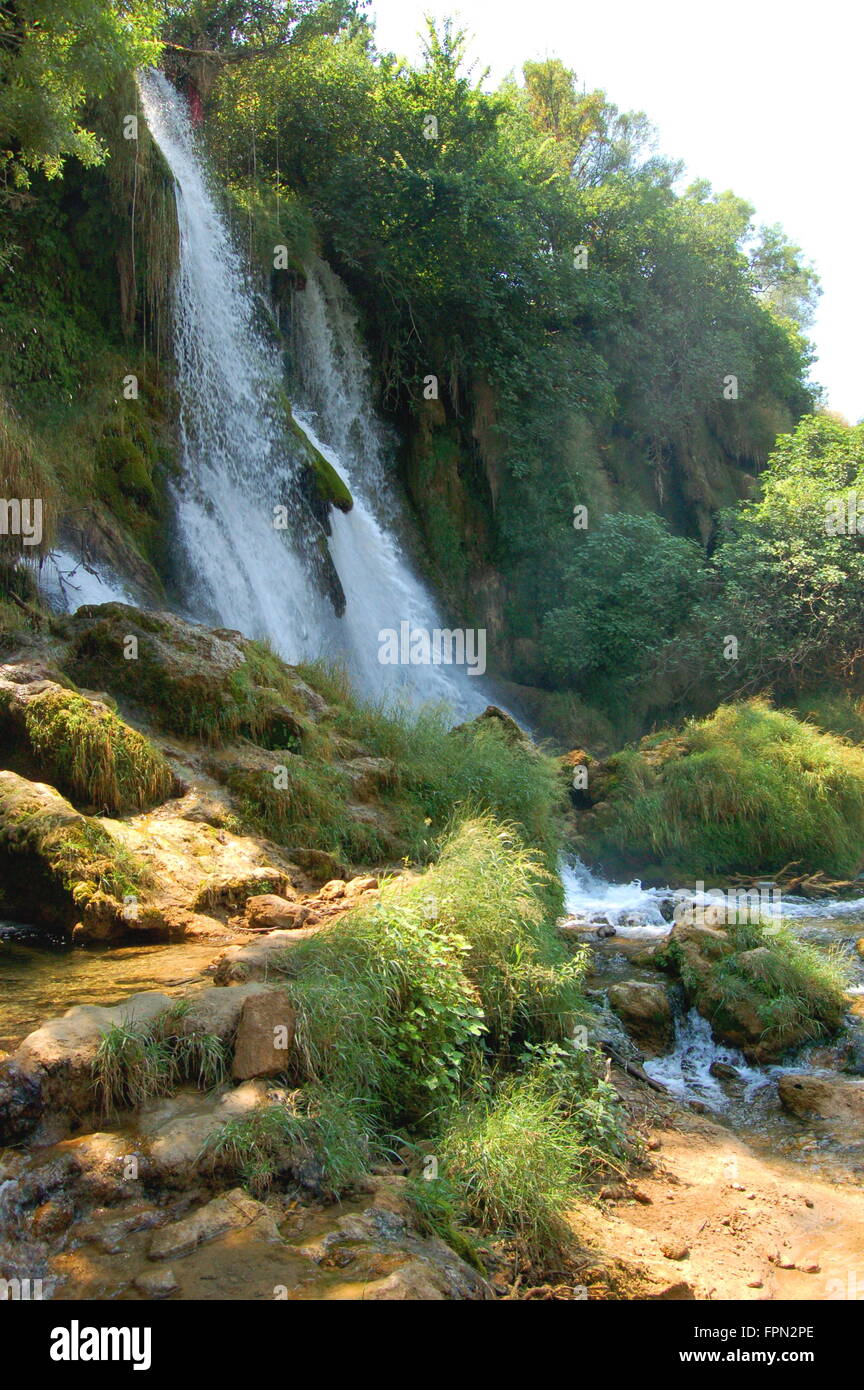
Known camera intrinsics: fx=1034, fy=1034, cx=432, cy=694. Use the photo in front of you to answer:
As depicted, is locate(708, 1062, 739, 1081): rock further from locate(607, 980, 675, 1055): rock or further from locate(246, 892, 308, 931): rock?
locate(246, 892, 308, 931): rock

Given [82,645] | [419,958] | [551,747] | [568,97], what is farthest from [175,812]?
[568,97]

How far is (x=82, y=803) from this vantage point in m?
7.21

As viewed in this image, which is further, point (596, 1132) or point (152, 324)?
point (152, 324)

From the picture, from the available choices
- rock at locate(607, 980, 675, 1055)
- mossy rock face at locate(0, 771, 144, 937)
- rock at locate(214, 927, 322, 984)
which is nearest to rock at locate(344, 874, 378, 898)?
rock at locate(214, 927, 322, 984)

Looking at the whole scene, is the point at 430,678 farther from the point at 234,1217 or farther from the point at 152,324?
the point at 234,1217

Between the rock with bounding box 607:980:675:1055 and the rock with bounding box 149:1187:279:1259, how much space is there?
453 cm

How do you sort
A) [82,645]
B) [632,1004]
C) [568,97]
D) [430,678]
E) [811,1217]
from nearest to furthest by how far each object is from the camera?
[811,1217] → [632,1004] → [82,645] → [430,678] → [568,97]

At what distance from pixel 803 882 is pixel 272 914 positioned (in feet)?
28.2

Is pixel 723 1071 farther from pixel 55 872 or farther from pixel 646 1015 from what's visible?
pixel 55 872

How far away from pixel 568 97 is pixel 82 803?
3175 cm

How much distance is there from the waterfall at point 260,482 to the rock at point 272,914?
554cm

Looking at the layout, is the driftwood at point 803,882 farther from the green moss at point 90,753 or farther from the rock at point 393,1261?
the rock at point 393,1261

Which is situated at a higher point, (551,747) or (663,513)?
(663,513)

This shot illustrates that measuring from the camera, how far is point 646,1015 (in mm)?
7801
